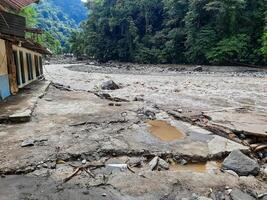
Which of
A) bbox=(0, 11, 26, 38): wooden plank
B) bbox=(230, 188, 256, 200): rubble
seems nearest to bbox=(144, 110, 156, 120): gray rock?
bbox=(230, 188, 256, 200): rubble

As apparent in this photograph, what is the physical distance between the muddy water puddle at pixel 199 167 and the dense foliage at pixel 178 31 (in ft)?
82.9

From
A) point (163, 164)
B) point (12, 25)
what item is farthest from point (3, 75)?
point (163, 164)

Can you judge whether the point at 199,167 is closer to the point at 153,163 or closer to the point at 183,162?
the point at 183,162

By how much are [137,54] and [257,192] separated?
38.4 m

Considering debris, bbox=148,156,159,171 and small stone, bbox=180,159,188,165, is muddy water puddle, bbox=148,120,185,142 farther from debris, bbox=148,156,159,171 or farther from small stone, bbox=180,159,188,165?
debris, bbox=148,156,159,171

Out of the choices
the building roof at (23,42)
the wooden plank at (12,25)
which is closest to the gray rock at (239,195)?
the wooden plank at (12,25)

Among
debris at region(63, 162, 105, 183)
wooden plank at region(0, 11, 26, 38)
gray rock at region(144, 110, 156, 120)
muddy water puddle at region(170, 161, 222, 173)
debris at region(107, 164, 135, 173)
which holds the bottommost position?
muddy water puddle at region(170, 161, 222, 173)

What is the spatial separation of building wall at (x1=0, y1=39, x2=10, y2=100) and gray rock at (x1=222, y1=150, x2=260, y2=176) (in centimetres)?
740

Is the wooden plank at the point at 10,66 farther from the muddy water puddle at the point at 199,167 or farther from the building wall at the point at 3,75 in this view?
the muddy water puddle at the point at 199,167

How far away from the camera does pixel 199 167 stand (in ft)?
14.3

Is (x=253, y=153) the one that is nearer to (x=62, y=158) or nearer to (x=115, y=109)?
(x=62, y=158)

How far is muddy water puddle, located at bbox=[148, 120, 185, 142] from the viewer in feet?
18.2

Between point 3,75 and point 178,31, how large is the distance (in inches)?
1174

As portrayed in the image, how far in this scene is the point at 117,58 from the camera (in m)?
47.2
